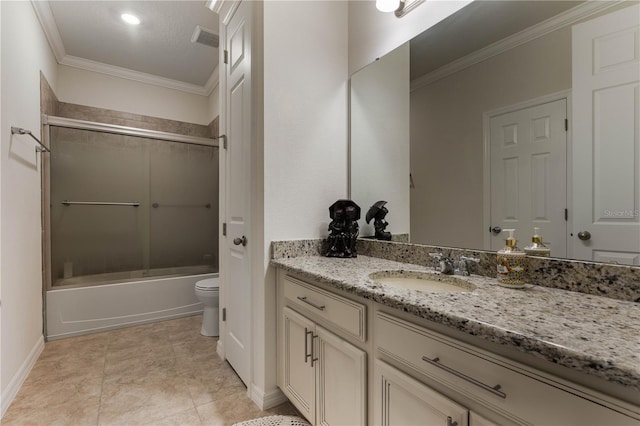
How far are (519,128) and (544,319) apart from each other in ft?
2.51

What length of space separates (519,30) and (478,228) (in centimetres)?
78

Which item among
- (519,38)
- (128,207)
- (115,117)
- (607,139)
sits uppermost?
(115,117)

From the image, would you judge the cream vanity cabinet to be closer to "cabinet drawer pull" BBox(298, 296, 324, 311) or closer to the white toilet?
"cabinet drawer pull" BBox(298, 296, 324, 311)

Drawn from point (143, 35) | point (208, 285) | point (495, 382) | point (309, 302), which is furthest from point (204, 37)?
point (495, 382)

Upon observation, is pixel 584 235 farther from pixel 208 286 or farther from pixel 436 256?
pixel 208 286

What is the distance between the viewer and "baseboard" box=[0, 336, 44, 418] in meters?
1.56

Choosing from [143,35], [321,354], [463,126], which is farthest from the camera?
[143,35]

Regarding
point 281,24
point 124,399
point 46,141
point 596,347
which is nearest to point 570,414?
point 596,347

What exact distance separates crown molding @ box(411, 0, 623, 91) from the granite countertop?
2.96ft

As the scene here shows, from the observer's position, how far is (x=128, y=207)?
3.15 metres

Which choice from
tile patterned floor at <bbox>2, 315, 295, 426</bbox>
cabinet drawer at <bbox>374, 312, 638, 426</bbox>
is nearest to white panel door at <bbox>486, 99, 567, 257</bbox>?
cabinet drawer at <bbox>374, 312, 638, 426</bbox>

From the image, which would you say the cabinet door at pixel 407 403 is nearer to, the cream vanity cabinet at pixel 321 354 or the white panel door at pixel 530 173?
the cream vanity cabinet at pixel 321 354

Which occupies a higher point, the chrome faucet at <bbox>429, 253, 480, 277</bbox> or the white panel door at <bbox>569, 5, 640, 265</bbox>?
the white panel door at <bbox>569, 5, 640, 265</bbox>

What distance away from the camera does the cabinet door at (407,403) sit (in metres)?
0.73
